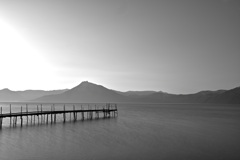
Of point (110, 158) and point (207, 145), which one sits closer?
point (110, 158)

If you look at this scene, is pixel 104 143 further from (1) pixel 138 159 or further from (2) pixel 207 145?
(2) pixel 207 145

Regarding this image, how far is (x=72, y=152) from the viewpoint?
90.7ft

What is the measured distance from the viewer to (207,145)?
105 feet

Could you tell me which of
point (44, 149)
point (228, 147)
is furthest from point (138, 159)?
point (228, 147)

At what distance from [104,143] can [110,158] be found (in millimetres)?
8349

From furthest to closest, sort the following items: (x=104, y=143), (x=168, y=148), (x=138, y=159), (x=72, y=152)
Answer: (x=104, y=143), (x=168, y=148), (x=72, y=152), (x=138, y=159)

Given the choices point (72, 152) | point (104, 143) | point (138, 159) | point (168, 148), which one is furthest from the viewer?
point (104, 143)

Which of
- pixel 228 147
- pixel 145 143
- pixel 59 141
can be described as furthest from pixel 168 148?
pixel 59 141

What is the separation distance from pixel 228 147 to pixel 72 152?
2222 cm

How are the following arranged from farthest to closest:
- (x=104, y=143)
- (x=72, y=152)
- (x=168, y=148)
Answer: (x=104, y=143)
(x=168, y=148)
(x=72, y=152)

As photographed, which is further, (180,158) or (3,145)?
(3,145)

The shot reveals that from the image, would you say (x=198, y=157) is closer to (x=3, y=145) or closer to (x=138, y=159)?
(x=138, y=159)

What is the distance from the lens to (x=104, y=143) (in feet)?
109

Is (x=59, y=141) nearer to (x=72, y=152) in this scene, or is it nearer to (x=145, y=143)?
(x=72, y=152)
